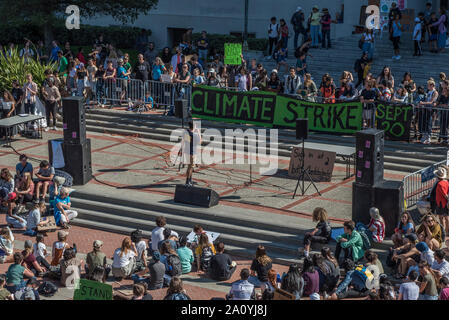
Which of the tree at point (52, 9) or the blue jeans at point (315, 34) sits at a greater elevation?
the tree at point (52, 9)

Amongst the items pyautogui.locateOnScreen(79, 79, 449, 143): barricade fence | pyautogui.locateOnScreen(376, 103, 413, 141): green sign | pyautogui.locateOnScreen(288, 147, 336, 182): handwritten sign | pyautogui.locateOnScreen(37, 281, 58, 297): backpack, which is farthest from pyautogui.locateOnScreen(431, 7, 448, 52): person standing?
pyautogui.locateOnScreen(37, 281, 58, 297): backpack

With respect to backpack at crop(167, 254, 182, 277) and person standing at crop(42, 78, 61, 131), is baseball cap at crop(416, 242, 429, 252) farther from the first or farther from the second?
person standing at crop(42, 78, 61, 131)

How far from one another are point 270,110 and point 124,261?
1034 centimetres

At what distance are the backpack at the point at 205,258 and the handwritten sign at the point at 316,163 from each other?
5.29 meters

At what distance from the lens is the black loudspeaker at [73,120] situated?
76.5 feet

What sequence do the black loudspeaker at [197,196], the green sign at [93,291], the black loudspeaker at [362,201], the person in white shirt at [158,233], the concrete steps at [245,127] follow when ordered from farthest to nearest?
the concrete steps at [245,127]
the black loudspeaker at [197,196]
the black loudspeaker at [362,201]
the person in white shirt at [158,233]
the green sign at [93,291]

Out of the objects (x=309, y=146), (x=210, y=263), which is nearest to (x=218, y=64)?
(x=309, y=146)

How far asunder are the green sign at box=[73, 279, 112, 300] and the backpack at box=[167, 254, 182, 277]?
11.0 ft

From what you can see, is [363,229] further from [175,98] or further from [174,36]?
[174,36]

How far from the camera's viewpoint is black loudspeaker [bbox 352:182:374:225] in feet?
62.2

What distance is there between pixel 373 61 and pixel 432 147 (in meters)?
8.88

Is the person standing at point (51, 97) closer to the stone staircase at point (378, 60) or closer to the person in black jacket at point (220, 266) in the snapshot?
the stone staircase at point (378, 60)

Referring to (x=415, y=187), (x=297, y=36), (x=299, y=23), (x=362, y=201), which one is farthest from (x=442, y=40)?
(x=362, y=201)

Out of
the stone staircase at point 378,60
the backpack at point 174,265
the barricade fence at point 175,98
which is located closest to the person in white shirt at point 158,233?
the backpack at point 174,265
